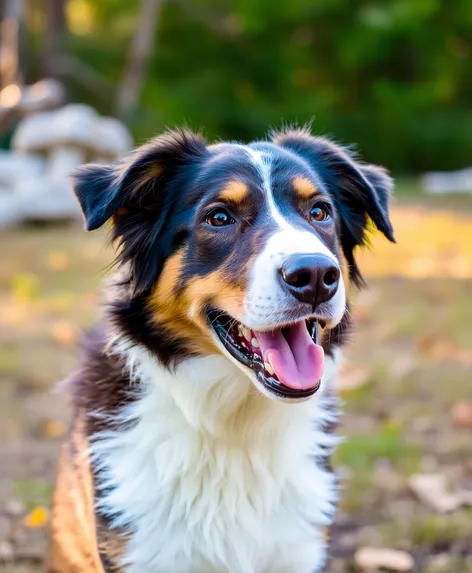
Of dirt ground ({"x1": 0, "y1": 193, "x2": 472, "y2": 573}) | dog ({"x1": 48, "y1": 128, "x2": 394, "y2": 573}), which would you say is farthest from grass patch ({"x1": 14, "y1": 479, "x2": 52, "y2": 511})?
dog ({"x1": 48, "y1": 128, "x2": 394, "y2": 573})

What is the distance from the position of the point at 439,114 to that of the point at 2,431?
20334 mm

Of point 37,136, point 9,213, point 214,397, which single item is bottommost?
point 9,213

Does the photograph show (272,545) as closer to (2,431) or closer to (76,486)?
(76,486)

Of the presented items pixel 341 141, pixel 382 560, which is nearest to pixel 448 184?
pixel 341 141

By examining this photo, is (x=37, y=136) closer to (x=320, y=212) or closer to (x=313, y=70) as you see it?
(x=320, y=212)

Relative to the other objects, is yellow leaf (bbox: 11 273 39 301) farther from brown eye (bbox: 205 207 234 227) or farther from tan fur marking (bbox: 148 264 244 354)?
brown eye (bbox: 205 207 234 227)

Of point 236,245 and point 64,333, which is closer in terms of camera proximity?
point 236,245

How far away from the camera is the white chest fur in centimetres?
283

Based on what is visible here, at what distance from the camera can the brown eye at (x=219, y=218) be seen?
9.50 feet

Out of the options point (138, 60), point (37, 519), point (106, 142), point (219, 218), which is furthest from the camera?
point (138, 60)

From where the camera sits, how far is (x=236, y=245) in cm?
279

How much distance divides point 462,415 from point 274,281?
9.98 feet

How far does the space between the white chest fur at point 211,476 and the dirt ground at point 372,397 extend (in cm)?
85

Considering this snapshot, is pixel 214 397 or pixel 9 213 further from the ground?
pixel 214 397
